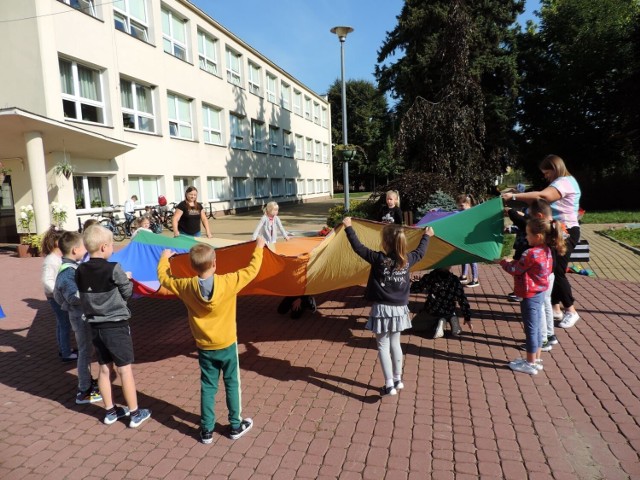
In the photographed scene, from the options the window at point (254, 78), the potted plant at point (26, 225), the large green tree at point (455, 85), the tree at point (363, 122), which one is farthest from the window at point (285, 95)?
the potted plant at point (26, 225)

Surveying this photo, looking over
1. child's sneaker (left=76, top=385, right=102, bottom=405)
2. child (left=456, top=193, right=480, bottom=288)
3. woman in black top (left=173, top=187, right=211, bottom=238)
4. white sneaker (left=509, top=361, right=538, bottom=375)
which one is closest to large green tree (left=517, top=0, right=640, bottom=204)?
child (left=456, top=193, right=480, bottom=288)

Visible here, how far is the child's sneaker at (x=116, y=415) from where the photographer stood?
3503 millimetres

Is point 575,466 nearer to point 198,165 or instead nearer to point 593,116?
point 198,165

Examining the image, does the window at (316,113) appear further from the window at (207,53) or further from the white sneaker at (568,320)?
the white sneaker at (568,320)

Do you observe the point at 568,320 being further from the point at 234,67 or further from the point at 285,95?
the point at 285,95

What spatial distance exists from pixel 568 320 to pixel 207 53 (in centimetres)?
2308

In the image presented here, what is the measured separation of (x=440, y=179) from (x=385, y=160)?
40152 mm

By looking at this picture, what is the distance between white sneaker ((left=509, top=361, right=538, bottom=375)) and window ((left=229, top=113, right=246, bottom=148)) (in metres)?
24.0

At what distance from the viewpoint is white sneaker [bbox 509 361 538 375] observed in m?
4.12

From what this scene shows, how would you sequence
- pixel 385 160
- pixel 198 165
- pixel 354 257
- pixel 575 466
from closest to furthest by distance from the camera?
pixel 575 466 < pixel 354 257 < pixel 198 165 < pixel 385 160

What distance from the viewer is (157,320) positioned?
6.31 meters

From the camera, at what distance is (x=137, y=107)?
59.2ft

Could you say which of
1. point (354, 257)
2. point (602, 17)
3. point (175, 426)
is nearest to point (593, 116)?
point (602, 17)

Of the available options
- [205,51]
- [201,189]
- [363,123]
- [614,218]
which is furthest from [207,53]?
[363,123]
